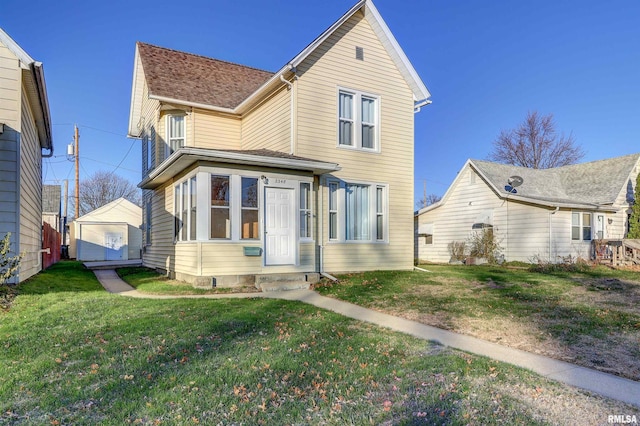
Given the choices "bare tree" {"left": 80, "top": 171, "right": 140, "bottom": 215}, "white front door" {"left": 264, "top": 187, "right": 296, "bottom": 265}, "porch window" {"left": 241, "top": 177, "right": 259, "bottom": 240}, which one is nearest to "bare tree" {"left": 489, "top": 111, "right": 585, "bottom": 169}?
"white front door" {"left": 264, "top": 187, "right": 296, "bottom": 265}

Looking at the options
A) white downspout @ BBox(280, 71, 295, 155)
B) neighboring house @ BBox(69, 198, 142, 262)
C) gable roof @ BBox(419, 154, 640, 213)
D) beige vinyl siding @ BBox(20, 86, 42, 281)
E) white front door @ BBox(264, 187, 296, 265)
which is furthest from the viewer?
neighboring house @ BBox(69, 198, 142, 262)

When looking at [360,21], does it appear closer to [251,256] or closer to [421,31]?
[251,256]

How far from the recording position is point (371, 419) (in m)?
2.98

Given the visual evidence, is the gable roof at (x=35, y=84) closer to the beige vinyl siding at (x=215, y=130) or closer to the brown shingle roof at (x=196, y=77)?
→ the brown shingle roof at (x=196, y=77)

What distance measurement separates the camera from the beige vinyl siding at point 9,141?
832cm

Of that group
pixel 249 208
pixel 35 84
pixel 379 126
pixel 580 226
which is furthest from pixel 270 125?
pixel 580 226

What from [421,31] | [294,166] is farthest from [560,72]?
[294,166]

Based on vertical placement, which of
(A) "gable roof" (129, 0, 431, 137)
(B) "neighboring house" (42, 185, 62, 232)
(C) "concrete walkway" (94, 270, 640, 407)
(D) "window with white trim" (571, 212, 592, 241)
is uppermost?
(A) "gable roof" (129, 0, 431, 137)

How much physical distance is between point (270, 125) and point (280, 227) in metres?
3.63

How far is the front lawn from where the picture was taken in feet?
16.2

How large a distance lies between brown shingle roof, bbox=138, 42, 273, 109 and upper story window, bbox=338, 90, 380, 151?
3.84 m

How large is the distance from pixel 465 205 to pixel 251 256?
14.3 m

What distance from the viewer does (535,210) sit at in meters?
17.9

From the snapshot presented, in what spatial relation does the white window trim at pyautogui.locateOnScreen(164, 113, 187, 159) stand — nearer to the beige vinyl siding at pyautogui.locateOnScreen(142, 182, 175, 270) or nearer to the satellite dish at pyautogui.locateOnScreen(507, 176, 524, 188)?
the beige vinyl siding at pyautogui.locateOnScreen(142, 182, 175, 270)
